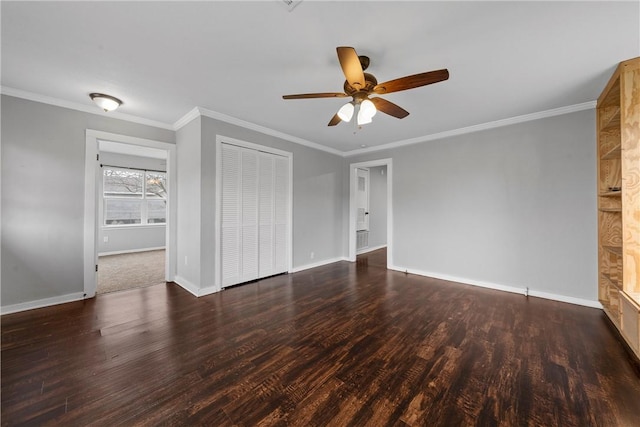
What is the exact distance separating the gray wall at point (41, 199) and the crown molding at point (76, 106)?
0.06 m

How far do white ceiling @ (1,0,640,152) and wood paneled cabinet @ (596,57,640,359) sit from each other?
0.21 metres

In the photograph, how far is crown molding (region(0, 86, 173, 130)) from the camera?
277cm

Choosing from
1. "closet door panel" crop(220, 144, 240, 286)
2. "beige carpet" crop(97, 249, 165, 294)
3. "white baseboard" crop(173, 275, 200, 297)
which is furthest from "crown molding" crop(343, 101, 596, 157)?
"beige carpet" crop(97, 249, 165, 294)

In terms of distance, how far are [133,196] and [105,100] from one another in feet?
15.2

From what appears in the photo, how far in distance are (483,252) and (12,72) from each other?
20.1 feet

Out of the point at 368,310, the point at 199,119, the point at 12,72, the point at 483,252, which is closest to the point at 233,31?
the point at 199,119

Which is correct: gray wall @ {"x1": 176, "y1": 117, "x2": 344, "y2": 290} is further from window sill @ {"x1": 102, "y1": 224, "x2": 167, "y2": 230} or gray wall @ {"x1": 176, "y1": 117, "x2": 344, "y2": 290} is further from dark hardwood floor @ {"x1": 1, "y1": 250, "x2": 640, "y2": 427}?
window sill @ {"x1": 102, "y1": 224, "x2": 167, "y2": 230}

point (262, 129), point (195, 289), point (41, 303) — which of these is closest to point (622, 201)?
point (262, 129)

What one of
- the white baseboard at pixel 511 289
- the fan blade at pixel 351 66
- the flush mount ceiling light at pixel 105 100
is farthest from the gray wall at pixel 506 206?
the flush mount ceiling light at pixel 105 100

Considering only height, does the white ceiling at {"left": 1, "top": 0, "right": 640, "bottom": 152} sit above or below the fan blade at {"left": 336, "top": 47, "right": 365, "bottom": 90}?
above

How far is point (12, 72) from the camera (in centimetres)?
239

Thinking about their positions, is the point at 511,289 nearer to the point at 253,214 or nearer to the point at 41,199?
the point at 253,214

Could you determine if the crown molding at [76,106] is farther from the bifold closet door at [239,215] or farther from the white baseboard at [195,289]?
the white baseboard at [195,289]

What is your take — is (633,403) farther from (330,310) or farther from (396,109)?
(396,109)
